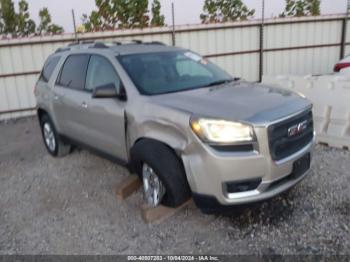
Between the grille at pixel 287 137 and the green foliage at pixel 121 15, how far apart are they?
337 inches

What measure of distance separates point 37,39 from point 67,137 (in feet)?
17.3

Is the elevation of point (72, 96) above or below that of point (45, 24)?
below

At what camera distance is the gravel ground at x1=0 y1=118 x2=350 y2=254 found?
9.61 feet

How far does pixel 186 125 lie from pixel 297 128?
3.33 feet

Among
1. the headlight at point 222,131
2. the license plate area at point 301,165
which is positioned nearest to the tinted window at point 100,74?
the headlight at point 222,131

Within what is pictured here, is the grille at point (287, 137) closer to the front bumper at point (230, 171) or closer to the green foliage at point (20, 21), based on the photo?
the front bumper at point (230, 171)

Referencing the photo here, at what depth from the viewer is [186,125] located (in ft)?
9.39

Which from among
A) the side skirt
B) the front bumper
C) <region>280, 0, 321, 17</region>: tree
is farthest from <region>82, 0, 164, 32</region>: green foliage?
the front bumper

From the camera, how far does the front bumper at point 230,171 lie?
2.73 metres

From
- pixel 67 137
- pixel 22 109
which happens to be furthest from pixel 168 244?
pixel 22 109

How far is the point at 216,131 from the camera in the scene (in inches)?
109

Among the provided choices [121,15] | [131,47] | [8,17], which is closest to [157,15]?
[121,15]

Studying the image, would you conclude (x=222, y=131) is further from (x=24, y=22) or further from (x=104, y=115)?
(x=24, y=22)

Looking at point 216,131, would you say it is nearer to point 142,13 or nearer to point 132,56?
point 132,56
